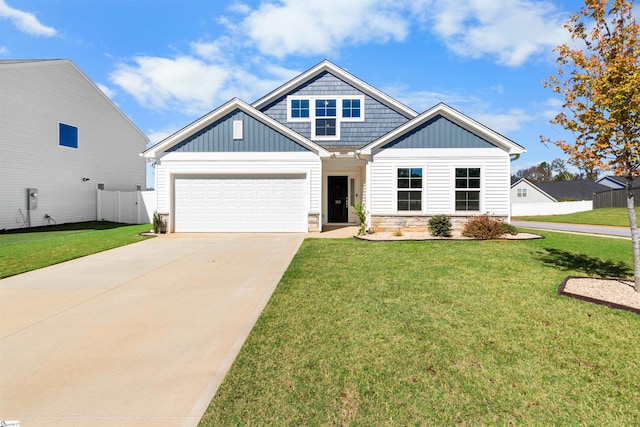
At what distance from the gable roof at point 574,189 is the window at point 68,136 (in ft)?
183

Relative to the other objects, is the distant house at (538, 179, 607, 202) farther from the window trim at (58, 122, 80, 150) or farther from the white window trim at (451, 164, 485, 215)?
the window trim at (58, 122, 80, 150)

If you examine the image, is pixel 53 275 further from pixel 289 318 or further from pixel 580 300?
pixel 580 300

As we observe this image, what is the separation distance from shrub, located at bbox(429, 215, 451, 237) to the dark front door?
4985 millimetres

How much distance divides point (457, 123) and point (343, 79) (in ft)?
22.3

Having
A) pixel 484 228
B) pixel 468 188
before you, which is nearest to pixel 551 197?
pixel 468 188

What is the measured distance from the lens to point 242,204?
45.8ft

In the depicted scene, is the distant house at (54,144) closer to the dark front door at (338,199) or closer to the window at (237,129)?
the window at (237,129)

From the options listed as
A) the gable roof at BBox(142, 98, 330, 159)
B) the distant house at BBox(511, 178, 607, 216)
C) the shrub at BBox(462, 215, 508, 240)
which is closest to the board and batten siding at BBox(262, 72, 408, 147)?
the gable roof at BBox(142, 98, 330, 159)

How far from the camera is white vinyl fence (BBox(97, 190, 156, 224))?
19.9 meters

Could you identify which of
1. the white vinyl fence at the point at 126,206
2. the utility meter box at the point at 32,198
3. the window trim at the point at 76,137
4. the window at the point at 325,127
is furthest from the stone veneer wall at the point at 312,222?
the window trim at the point at 76,137

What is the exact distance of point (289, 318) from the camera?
171 inches

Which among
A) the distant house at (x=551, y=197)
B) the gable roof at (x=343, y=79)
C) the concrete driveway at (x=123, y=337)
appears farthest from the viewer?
the distant house at (x=551, y=197)

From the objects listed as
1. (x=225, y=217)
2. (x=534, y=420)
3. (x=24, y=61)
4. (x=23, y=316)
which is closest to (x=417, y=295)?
(x=534, y=420)

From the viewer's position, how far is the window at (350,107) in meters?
16.8
